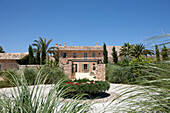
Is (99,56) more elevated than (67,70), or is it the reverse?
(99,56)

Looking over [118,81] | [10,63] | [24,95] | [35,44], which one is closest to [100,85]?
[24,95]

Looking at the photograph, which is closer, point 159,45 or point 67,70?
point 159,45

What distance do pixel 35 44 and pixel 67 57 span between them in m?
7.75

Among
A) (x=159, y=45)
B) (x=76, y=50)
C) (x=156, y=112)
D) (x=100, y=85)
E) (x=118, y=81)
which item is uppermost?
(x=76, y=50)

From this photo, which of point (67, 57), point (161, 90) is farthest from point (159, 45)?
point (67, 57)

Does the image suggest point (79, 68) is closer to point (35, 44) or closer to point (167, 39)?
point (35, 44)

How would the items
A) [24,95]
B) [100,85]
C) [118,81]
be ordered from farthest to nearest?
[118,81], [100,85], [24,95]

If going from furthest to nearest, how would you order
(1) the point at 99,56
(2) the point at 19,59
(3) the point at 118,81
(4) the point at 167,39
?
(1) the point at 99,56
(2) the point at 19,59
(3) the point at 118,81
(4) the point at 167,39

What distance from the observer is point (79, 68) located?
26078mm

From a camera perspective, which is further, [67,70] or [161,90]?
[67,70]

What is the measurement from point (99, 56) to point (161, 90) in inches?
1089

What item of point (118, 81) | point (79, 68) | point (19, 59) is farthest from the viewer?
point (79, 68)

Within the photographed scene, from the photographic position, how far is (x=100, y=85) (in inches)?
227

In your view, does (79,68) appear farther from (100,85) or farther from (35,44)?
(100,85)
